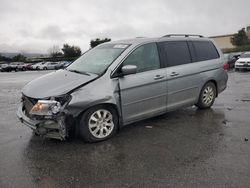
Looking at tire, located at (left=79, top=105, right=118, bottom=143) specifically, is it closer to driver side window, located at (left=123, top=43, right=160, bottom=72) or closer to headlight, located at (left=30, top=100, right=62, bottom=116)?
headlight, located at (left=30, top=100, right=62, bottom=116)

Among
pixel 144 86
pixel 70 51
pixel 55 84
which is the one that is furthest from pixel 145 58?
pixel 70 51

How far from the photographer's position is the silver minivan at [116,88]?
454cm

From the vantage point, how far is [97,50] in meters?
6.11

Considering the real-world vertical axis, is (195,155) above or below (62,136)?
below

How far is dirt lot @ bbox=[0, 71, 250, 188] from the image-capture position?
3.52 meters

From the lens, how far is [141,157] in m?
4.23

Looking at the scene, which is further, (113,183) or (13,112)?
(13,112)

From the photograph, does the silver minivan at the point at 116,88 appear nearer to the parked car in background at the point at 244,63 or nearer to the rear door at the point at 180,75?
the rear door at the point at 180,75

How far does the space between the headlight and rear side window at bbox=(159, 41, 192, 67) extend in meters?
2.63

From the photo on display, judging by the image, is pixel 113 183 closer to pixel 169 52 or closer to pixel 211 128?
pixel 211 128

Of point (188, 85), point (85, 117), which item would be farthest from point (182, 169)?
point (188, 85)

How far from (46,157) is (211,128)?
3.25 m

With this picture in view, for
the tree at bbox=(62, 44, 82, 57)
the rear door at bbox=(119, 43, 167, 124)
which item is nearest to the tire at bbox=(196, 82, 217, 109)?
the rear door at bbox=(119, 43, 167, 124)

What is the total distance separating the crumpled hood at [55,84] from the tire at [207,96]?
3.16 meters
